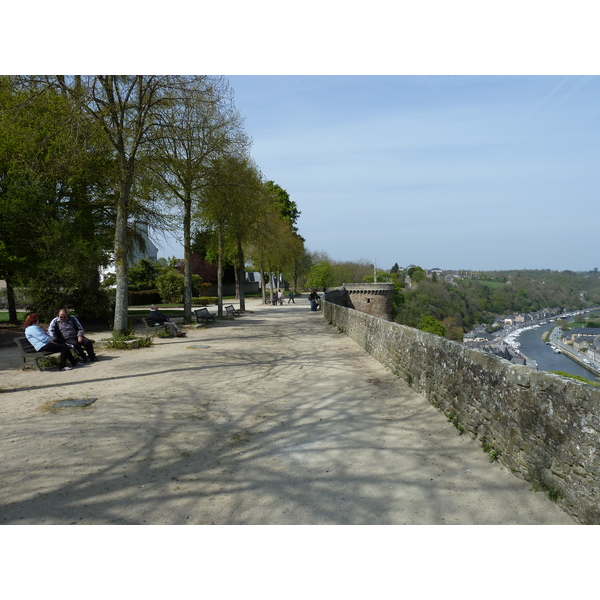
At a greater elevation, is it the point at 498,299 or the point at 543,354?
the point at 498,299

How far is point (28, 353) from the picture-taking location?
33.2 feet

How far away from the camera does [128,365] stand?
10891 millimetres

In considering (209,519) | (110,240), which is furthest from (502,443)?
(110,240)

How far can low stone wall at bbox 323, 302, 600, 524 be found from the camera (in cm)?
385

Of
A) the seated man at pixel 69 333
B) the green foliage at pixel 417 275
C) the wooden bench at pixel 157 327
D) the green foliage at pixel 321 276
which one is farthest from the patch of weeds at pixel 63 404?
the green foliage at pixel 417 275

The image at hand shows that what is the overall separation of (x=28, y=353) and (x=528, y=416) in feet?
31.9

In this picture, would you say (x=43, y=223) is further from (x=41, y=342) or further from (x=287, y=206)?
(x=287, y=206)

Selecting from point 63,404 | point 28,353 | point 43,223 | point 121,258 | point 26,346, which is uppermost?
point 43,223

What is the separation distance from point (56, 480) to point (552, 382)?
4801 millimetres

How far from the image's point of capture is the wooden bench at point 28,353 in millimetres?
9945

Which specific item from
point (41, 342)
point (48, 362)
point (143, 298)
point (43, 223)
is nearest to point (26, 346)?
point (41, 342)

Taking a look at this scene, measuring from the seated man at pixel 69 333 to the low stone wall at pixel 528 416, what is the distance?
314 inches

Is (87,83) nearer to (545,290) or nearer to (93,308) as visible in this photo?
(93,308)

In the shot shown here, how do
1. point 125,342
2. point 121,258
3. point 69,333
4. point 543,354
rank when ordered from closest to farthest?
point 69,333
point 125,342
point 121,258
point 543,354
